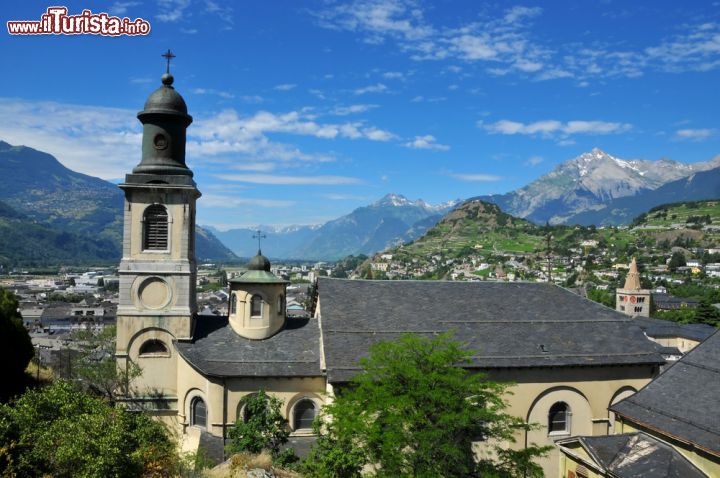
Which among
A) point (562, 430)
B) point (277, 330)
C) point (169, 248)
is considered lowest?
point (562, 430)

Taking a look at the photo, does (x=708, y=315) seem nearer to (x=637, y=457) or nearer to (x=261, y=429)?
(x=637, y=457)

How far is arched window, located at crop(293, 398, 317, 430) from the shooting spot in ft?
92.0

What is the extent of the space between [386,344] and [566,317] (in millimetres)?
13829

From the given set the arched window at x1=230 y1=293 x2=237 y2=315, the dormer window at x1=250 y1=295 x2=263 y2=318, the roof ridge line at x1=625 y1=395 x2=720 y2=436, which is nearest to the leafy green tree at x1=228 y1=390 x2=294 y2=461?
the dormer window at x1=250 y1=295 x2=263 y2=318

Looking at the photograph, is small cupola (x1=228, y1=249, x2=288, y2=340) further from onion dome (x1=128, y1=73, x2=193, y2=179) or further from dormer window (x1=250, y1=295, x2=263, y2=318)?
onion dome (x1=128, y1=73, x2=193, y2=179)

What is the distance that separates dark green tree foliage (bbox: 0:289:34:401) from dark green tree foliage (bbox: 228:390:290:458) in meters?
17.1

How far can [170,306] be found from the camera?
2956 cm

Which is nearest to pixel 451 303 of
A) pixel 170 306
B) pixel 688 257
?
pixel 170 306

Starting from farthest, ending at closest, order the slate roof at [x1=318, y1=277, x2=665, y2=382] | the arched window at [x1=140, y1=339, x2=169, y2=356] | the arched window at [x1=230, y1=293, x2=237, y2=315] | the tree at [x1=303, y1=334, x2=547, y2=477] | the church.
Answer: the arched window at [x1=230, y1=293, x2=237, y2=315] < the arched window at [x1=140, y1=339, x2=169, y2=356] < the slate roof at [x1=318, y1=277, x2=665, y2=382] < the church < the tree at [x1=303, y1=334, x2=547, y2=477]

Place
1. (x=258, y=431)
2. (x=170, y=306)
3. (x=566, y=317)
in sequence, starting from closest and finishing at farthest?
1. (x=258, y=431)
2. (x=170, y=306)
3. (x=566, y=317)

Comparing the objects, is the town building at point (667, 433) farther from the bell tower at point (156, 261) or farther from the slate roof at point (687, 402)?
the bell tower at point (156, 261)

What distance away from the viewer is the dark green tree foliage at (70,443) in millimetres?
16531

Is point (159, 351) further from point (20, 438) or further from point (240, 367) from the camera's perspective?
point (20, 438)

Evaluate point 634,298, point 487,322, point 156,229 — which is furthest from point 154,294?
point 634,298
